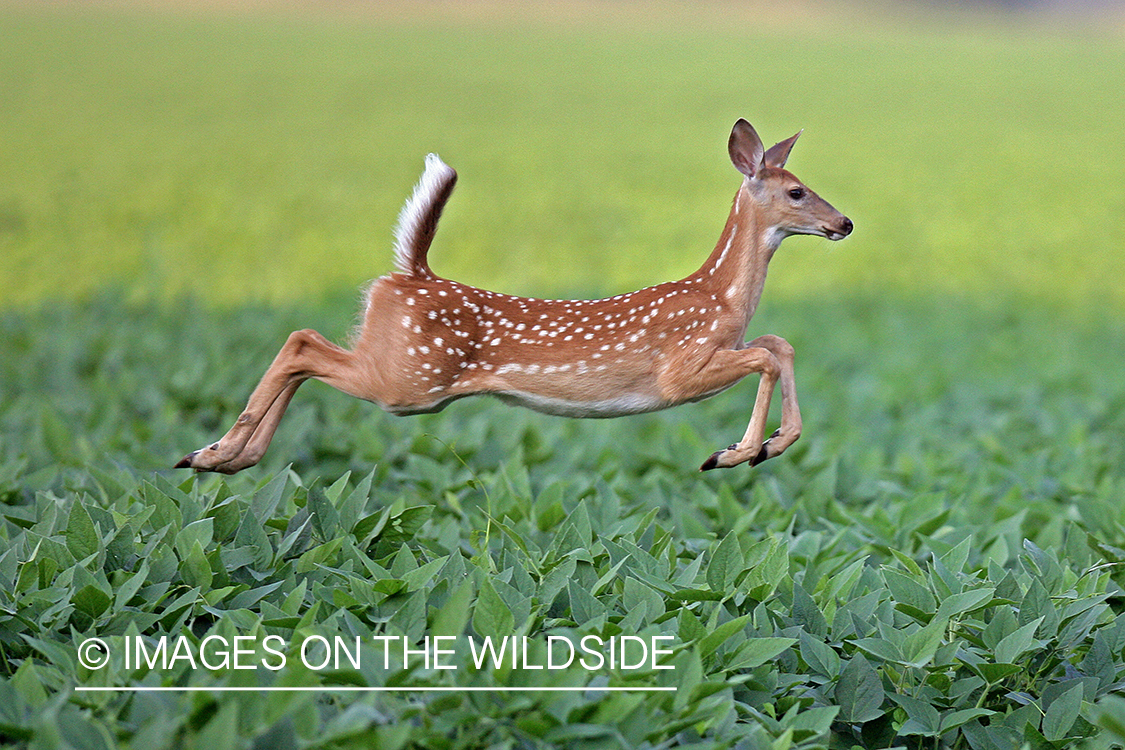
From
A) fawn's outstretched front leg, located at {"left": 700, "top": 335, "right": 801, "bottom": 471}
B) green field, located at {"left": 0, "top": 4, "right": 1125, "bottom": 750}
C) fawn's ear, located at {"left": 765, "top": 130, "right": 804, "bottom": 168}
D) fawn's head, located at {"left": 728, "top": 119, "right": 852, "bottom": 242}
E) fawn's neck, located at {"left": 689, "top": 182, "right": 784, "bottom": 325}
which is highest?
fawn's ear, located at {"left": 765, "top": 130, "right": 804, "bottom": 168}

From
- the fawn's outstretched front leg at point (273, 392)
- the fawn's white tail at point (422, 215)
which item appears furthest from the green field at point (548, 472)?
the fawn's white tail at point (422, 215)

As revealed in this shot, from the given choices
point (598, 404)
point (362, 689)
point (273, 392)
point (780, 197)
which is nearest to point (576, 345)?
point (598, 404)

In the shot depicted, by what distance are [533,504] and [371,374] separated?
165 cm

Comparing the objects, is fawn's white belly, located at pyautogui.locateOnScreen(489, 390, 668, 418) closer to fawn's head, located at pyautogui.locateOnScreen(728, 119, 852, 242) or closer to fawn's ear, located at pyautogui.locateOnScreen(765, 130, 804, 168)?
fawn's head, located at pyautogui.locateOnScreen(728, 119, 852, 242)

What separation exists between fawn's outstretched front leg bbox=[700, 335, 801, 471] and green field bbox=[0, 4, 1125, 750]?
52cm

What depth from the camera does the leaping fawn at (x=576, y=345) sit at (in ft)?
8.13

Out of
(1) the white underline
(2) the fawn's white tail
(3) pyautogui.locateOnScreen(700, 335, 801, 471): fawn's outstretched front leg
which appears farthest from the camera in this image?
(2) the fawn's white tail

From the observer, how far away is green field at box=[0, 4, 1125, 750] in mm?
2613

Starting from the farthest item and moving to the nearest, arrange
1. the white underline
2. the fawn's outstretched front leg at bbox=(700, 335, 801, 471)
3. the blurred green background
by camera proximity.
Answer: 1. the blurred green background
2. the fawn's outstretched front leg at bbox=(700, 335, 801, 471)
3. the white underline

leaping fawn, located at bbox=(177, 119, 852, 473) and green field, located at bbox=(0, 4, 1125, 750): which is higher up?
leaping fawn, located at bbox=(177, 119, 852, 473)

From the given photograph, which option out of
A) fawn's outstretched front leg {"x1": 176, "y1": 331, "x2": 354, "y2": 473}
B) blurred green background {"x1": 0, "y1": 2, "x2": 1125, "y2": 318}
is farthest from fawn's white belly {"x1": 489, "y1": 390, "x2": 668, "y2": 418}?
blurred green background {"x1": 0, "y1": 2, "x2": 1125, "y2": 318}

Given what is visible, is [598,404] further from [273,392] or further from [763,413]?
[273,392]

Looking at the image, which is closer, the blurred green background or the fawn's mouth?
the fawn's mouth

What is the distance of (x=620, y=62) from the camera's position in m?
22.0
